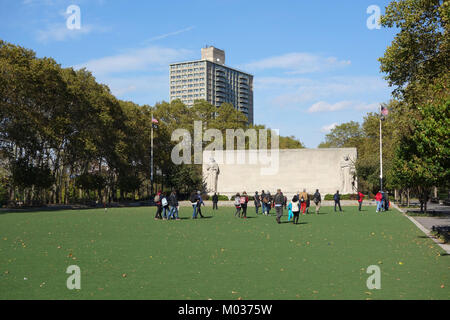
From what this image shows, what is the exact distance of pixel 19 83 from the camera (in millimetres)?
40188

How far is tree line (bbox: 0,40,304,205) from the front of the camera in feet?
137

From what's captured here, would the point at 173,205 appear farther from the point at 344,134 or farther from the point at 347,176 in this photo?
the point at 344,134

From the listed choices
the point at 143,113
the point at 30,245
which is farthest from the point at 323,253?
the point at 143,113

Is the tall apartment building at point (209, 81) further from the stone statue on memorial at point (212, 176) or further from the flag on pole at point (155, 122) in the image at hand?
the stone statue on memorial at point (212, 176)

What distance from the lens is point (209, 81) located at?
159750mm

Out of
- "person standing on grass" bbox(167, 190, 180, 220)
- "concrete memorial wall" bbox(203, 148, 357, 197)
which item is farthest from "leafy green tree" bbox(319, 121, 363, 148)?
"person standing on grass" bbox(167, 190, 180, 220)

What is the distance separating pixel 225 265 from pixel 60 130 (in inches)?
1502

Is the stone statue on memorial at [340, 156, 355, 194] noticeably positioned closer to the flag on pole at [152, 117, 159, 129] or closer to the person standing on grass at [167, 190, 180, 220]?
the flag on pole at [152, 117, 159, 129]

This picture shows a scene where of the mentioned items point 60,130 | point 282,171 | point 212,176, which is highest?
point 60,130

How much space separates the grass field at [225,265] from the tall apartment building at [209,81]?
139m

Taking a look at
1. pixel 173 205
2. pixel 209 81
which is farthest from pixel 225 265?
pixel 209 81
